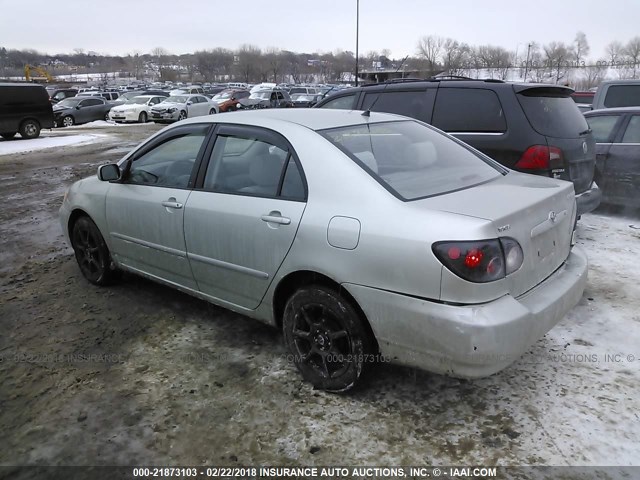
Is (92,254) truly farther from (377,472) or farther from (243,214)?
(377,472)

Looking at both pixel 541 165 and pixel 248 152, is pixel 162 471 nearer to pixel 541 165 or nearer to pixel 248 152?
pixel 248 152

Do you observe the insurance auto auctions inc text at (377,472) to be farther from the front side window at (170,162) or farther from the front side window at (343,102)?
the front side window at (343,102)

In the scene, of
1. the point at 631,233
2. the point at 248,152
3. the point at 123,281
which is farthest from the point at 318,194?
the point at 631,233

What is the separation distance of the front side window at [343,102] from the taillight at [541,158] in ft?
8.37

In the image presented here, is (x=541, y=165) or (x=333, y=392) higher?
(x=541, y=165)

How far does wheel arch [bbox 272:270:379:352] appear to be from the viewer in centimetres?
272

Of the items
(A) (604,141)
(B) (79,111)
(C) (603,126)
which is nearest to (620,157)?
(A) (604,141)

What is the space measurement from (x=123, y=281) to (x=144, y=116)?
978 inches

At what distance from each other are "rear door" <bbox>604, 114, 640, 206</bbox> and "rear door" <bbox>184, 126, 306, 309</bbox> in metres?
5.24

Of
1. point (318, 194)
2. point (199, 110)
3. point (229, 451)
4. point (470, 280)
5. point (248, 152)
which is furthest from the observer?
point (199, 110)

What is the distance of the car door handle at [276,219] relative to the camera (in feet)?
9.55

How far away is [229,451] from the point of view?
2523 mm

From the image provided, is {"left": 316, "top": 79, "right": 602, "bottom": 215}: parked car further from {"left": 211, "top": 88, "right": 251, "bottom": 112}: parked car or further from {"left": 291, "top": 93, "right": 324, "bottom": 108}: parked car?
{"left": 211, "top": 88, "right": 251, "bottom": 112}: parked car

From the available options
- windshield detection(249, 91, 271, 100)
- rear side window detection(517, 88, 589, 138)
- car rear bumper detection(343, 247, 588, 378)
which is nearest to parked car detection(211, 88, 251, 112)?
windshield detection(249, 91, 271, 100)
